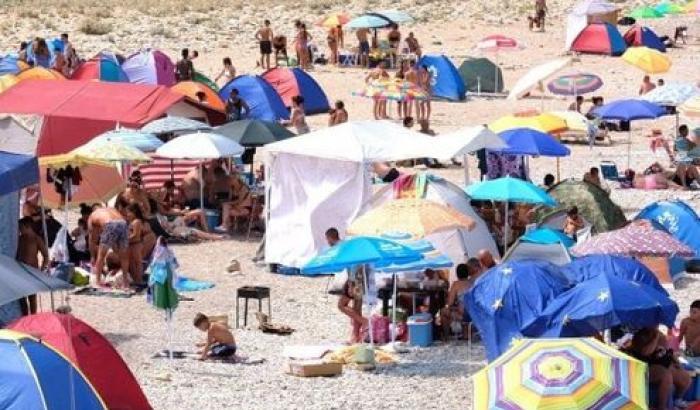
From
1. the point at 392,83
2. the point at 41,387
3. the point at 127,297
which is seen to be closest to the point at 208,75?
the point at 392,83

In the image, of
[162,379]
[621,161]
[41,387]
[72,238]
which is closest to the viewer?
[41,387]

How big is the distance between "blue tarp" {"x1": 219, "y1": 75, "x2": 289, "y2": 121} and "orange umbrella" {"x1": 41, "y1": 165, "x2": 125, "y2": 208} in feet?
24.0

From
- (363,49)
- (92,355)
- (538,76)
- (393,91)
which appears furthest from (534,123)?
(363,49)

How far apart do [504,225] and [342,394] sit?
637cm

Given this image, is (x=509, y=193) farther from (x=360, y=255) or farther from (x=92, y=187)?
(x=92, y=187)

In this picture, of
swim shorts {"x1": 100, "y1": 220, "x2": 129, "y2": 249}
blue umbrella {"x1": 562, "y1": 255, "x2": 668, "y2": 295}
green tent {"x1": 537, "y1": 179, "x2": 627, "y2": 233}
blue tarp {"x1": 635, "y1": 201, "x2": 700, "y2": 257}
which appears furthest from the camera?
green tent {"x1": 537, "y1": 179, "x2": 627, "y2": 233}

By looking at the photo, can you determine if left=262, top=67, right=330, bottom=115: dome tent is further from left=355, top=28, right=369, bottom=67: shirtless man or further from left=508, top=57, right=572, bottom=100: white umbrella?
left=355, top=28, right=369, bottom=67: shirtless man

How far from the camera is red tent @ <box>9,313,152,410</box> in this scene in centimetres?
1362

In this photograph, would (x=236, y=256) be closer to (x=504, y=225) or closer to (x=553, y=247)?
(x=504, y=225)

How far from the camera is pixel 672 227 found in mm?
20391

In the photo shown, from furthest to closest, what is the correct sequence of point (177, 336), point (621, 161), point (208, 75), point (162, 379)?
point (208, 75), point (621, 161), point (177, 336), point (162, 379)

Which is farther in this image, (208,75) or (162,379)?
(208,75)

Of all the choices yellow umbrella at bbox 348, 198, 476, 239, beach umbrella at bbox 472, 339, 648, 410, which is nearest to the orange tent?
yellow umbrella at bbox 348, 198, 476, 239

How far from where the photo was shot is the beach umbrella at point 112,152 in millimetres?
21938
